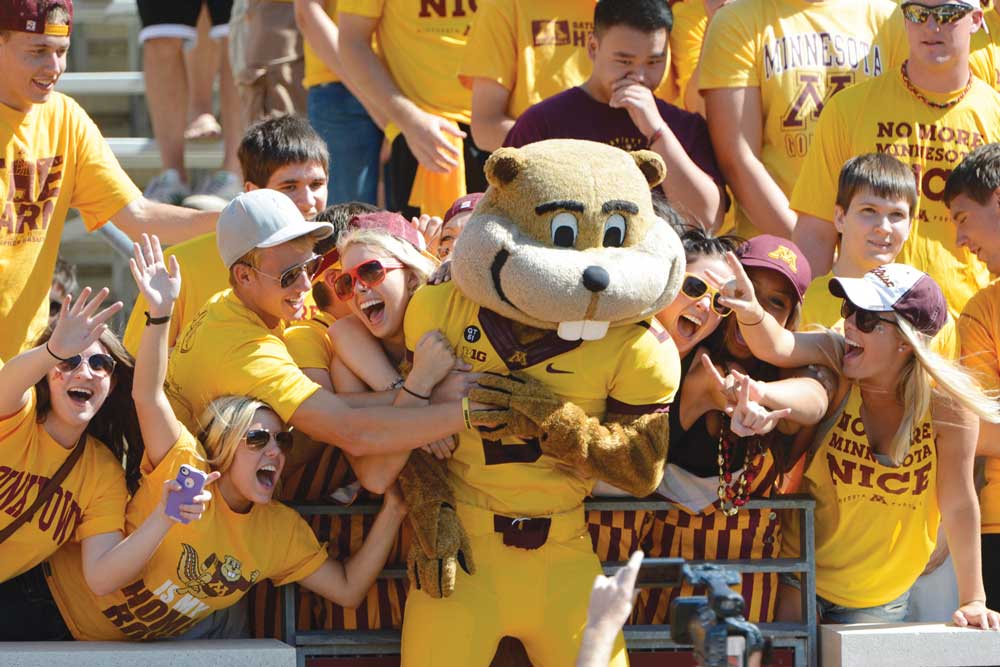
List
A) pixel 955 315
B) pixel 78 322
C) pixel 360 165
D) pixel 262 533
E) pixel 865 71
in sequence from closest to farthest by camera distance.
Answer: pixel 78 322 → pixel 262 533 → pixel 955 315 → pixel 865 71 → pixel 360 165

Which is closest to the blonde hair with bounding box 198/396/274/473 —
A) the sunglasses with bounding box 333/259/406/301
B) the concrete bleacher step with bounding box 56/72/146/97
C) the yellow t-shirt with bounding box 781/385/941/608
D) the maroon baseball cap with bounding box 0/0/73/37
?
the sunglasses with bounding box 333/259/406/301

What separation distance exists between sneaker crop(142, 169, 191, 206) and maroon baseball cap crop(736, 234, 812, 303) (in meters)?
3.22

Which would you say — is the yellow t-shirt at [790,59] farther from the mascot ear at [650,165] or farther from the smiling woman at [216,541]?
the smiling woman at [216,541]

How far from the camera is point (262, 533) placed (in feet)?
14.1

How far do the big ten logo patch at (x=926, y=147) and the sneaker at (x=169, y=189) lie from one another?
A: 3124 millimetres

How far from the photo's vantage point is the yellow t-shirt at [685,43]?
20.7 feet

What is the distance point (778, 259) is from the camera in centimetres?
451

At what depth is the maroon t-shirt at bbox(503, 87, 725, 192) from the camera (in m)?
5.52

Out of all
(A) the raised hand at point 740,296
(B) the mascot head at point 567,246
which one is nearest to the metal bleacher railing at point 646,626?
(A) the raised hand at point 740,296

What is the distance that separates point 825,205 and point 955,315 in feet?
1.84

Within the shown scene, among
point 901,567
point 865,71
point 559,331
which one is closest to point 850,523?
point 901,567

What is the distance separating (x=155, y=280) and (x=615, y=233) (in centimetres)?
117

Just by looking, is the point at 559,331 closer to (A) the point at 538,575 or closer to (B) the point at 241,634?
(A) the point at 538,575

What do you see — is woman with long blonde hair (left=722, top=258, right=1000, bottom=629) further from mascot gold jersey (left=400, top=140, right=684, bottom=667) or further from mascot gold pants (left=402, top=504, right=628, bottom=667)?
mascot gold pants (left=402, top=504, right=628, bottom=667)
